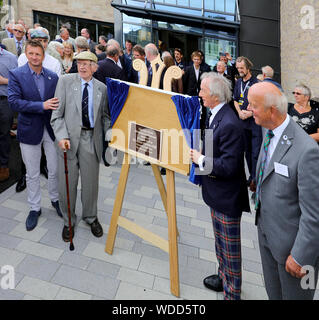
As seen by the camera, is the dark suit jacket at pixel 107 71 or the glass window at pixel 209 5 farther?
the glass window at pixel 209 5

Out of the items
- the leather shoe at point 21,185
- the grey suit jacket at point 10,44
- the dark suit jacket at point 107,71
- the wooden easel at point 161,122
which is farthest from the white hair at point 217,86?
the grey suit jacket at point 10,44

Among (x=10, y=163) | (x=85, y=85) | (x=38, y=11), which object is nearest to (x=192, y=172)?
(x=85, y=85)

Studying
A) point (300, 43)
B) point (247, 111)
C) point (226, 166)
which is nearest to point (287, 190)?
point (226, 166)

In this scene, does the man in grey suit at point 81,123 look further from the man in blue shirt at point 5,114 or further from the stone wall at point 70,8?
the stone wall at point 70,8

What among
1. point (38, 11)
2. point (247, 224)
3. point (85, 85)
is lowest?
point (247, 224)

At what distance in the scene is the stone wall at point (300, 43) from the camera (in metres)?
7.84

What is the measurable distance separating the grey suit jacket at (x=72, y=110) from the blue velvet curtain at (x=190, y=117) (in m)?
1.13

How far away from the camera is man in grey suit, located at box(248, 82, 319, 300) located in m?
1.62

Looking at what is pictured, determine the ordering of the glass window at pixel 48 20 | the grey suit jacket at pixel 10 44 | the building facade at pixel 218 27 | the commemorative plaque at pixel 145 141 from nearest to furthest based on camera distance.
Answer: the commemorative plaque at pixel 145 141, the grey suit jacket at pixel 10 44, the building facade at pixel 218 27, the glass window at pixel 48 20

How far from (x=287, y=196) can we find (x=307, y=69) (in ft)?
26.4

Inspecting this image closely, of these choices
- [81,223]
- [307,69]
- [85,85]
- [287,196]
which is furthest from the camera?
[307,69]

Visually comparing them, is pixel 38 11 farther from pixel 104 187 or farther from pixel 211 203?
pixel 211 203

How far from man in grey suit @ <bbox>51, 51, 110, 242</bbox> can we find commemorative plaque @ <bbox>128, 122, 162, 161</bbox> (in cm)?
57

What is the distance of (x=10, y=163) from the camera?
5137mm
